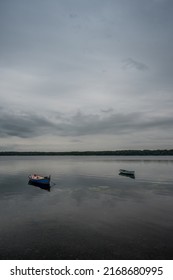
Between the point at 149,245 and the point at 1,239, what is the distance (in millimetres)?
13173

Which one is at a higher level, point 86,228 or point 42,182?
point 42,182

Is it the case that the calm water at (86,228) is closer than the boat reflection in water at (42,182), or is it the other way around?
the calm water at (86,228)

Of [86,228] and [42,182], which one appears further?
[42,182]

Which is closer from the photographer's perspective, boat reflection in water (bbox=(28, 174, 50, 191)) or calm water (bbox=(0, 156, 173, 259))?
calm water (bbox=(0, 156, 173, 259))

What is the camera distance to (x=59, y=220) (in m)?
24.7

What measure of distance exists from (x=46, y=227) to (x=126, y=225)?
879 centimetres

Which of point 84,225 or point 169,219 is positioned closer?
point 84,225

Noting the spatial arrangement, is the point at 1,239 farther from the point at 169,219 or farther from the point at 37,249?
the point at 169,219

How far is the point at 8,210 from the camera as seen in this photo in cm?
2881
